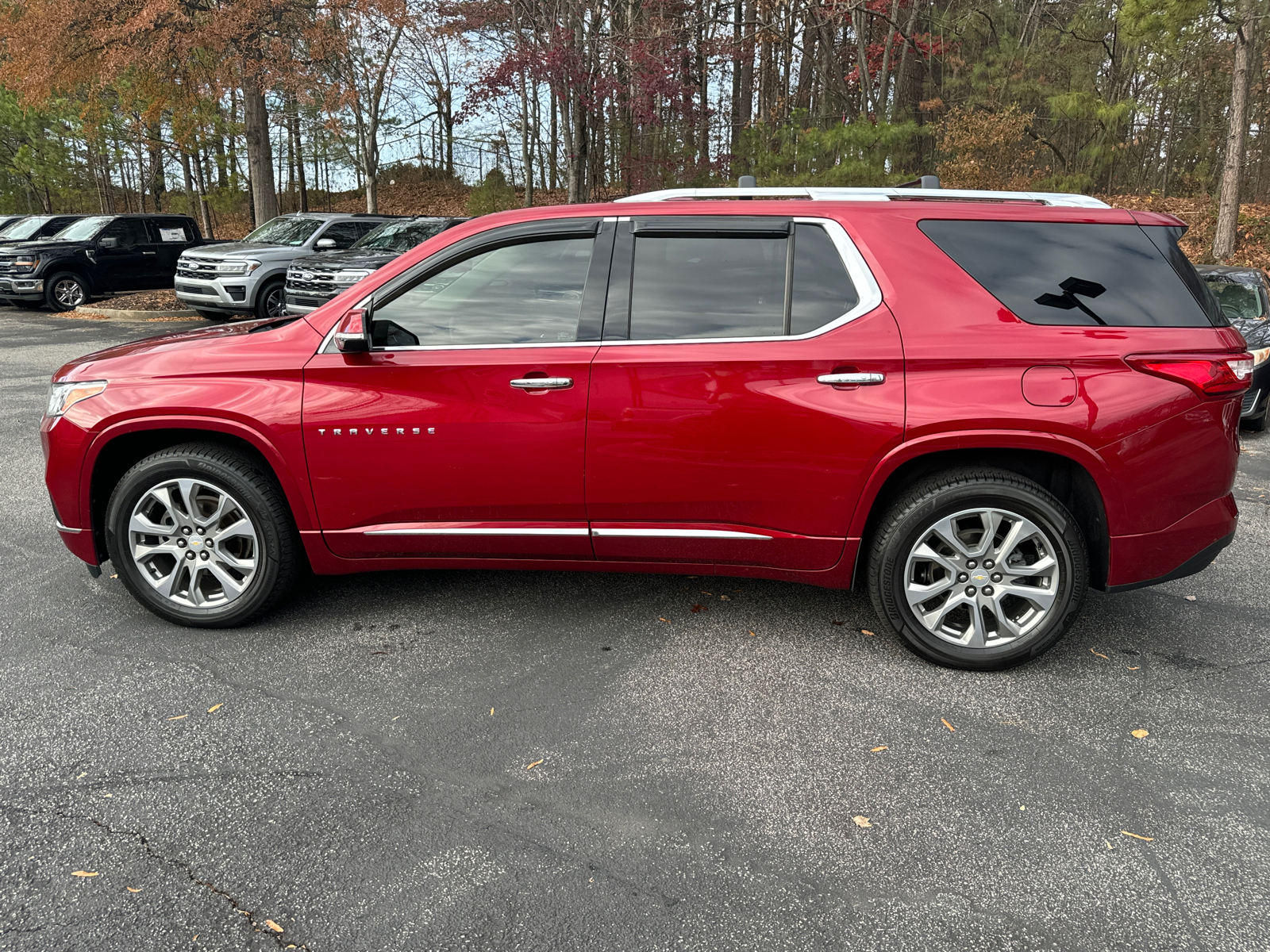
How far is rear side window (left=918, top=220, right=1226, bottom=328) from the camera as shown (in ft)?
11.4

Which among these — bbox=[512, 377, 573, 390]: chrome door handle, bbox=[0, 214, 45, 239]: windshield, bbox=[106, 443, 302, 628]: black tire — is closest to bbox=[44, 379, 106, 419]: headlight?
bbox=[106, 443, 302, 628]: black tire

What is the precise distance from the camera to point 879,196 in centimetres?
377

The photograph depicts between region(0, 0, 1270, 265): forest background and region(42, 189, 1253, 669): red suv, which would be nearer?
region(42, 189, 1253, 669): red suv

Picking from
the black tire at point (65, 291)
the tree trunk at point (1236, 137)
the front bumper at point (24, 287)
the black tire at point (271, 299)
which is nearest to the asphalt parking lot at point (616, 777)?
the black tire at point (271, 299)

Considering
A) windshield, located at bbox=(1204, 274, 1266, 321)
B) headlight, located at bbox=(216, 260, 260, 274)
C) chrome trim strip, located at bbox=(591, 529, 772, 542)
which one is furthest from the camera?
headlight, located at bbox=(216, 260, 260, 274)

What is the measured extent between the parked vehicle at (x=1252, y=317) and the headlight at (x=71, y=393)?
8.51 meters

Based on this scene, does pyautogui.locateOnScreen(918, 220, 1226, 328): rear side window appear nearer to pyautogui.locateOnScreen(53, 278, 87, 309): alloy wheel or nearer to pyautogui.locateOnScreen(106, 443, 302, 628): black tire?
pyautogui.locateOnScreen(106, 443, 302, 628): black tire

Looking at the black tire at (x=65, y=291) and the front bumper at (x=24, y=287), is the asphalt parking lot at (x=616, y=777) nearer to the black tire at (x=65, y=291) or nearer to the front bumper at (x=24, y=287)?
the front bumper at (x=24, y=287)

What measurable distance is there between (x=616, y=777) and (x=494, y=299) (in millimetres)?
1975

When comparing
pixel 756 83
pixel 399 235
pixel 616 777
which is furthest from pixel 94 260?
pixel 616 777

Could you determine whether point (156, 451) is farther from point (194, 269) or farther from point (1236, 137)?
point (1236, 137)

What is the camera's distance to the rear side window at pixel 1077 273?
3.47m

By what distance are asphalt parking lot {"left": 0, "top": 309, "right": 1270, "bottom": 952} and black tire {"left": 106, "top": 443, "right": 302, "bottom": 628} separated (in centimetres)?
13

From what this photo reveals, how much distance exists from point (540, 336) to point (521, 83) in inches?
567
